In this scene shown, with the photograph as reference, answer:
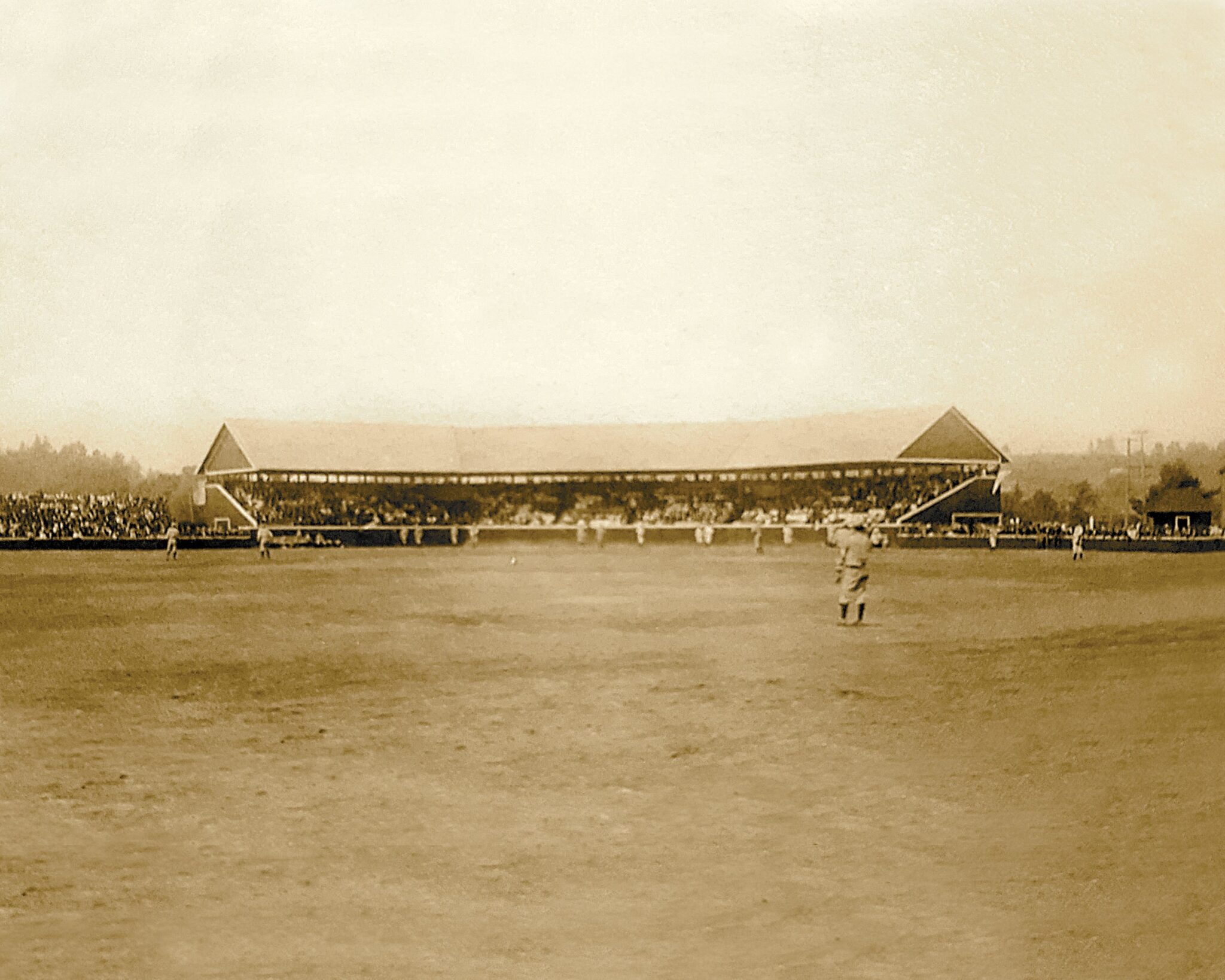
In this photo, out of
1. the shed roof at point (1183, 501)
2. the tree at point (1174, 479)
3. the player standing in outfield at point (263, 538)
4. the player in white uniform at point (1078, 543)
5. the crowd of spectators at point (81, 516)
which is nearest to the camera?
the tree at point (1174, 479)

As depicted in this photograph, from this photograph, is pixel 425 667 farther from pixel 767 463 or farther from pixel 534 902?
pixel 767 463

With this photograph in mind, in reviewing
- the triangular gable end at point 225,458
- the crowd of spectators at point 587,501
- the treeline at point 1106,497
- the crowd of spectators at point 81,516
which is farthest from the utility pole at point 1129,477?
the crowd of spectators at point 81,516

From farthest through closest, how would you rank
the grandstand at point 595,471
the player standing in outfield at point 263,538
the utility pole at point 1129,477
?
the player standing in outfield at point 263,538
the grandstand at point 595,471
the utility pole at point 1129,477

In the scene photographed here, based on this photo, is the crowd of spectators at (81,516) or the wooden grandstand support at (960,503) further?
the wooden grandstand support at (960,503)

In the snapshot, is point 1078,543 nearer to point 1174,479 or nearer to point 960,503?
point 960,503

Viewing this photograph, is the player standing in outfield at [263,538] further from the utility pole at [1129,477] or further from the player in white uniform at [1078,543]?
the player in white uniform at [1078,543]

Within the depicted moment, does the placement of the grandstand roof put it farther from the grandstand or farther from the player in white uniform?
the player in white uniform
